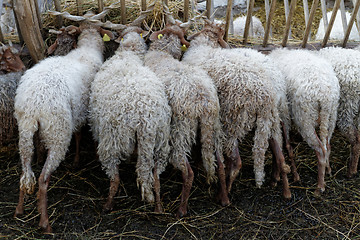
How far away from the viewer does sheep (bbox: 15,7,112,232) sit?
3.33m

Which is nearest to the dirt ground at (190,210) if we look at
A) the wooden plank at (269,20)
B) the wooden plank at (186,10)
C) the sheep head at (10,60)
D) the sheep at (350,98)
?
the sheep at (350,98)

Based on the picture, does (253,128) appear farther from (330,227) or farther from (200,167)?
(330,227)

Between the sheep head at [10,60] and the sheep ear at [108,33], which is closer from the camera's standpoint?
the sheep head at [10,60]

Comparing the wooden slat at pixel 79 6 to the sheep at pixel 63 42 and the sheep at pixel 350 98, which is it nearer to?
the sheep at pixel 63 42

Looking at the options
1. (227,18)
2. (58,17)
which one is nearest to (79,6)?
(58,17)

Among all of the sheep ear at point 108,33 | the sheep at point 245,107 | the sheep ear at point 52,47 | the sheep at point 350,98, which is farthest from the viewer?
the sheep ear at point 108,33

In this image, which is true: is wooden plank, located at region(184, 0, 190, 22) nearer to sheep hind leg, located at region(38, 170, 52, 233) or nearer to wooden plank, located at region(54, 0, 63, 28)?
wooden plank, located at region(54, 0, 63, 28)

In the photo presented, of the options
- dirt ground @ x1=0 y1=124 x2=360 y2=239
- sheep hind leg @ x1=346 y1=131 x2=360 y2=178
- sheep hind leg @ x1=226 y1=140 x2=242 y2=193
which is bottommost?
dirt ground @ x1=0 y1=124 x2=360 y2=239

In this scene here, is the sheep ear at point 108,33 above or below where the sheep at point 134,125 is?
above

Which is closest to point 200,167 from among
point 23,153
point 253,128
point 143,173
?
point 253,128

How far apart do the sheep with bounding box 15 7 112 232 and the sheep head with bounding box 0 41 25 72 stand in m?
0.74

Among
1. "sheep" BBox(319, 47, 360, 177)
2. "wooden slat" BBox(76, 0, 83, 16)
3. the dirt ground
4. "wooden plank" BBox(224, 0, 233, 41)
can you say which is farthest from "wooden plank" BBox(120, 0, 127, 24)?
"sheep" BBox(319, 47, 360, 177)

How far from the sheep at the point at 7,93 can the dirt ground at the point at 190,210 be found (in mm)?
513

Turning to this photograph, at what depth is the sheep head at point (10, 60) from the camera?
4395 millimetres
